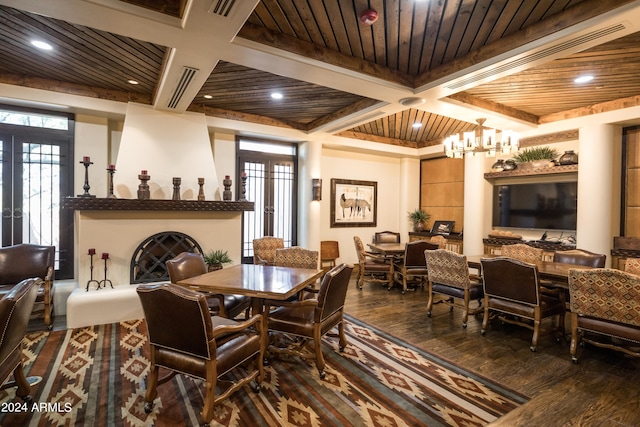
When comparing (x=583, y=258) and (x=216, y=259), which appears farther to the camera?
(x=216, y=259)

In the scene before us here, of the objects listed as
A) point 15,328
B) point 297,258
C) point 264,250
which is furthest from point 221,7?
point 264,250

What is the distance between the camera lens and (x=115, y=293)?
3.90m

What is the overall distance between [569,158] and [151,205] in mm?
6464

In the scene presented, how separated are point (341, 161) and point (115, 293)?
491 centimetres

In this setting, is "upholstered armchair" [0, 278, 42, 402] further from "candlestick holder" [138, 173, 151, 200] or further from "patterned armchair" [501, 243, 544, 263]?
"patterned armchair" [501, 243, 544, 263]

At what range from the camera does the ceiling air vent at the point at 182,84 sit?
3.32m

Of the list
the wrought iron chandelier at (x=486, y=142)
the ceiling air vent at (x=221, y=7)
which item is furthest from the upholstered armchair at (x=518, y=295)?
the ceiling air vent at (x=221, y=7)

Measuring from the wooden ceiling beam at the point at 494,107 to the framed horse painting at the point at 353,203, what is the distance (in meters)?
3.20

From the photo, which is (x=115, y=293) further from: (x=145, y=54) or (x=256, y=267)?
(x=145, y=54)

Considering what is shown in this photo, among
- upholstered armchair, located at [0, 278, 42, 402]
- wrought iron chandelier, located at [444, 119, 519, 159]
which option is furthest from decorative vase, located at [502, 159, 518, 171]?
upholstered armchair, located at [0, 278, 42, 402]

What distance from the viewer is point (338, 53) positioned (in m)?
3.25

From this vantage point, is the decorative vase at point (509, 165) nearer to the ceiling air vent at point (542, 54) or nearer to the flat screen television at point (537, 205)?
the flat screen television at point (537, 205)

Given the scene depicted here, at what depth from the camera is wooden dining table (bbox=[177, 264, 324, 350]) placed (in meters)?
2.53

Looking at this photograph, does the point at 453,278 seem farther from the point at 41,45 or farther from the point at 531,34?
the point at 41,45
